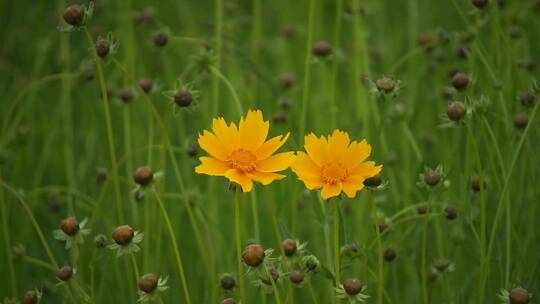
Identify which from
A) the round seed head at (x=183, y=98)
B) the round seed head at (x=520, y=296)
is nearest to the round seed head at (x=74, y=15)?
the round seed head at (x=183, y=98)

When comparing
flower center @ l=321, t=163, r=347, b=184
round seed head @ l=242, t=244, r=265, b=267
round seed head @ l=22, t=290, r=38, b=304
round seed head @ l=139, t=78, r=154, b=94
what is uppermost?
round seed head @ l=139, t=78, r=154, b=94

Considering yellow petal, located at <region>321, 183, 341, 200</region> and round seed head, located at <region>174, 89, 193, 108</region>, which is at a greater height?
round seed head, located at <region>174, 89, 193, 108</region>

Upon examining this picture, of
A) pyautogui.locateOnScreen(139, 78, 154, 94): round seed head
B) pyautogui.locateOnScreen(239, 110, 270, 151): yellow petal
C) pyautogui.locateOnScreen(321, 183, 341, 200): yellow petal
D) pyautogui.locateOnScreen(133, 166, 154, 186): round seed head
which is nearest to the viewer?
pyautogui.locateOnScreen(321, 183, 341, 200): yellow petal

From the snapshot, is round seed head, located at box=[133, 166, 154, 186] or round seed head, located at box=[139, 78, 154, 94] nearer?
round seed head, located at box=[133, 166, 154, 186]

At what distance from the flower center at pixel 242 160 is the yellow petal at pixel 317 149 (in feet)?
0.27

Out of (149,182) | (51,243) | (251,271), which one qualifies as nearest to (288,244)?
(251,271)

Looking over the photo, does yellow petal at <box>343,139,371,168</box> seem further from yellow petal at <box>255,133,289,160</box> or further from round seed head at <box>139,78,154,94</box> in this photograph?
round seed head at <box>139,78,154,94</box>

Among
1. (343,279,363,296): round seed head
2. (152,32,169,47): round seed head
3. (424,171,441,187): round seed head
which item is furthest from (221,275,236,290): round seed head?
(152,32,169,47): round seed head

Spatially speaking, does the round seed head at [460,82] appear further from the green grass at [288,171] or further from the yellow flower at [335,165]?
the yellow flower at [335,165]

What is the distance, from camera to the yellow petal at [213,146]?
3.43ft

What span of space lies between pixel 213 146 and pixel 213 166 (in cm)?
4

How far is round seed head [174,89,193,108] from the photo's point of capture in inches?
48.1

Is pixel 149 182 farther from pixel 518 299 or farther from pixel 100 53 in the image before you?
pixel 518 299

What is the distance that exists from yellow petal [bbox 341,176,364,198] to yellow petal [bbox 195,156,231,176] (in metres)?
0.17
